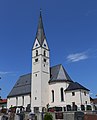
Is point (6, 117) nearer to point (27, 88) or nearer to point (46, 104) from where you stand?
point (46, 104)

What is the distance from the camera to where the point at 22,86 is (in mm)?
61312

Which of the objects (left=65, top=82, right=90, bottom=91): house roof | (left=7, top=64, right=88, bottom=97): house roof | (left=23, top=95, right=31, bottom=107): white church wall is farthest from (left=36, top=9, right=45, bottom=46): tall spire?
(left=23, top=95, right=31, bottom=107): white church wall

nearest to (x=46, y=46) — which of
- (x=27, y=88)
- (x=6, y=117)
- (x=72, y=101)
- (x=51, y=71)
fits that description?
(x=51, y=71)

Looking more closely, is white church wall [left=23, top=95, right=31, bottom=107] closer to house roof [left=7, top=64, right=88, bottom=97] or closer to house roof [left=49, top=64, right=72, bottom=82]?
house roof [left=7, top=64, right=88, bottom=97]

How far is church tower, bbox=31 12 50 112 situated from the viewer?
168ft

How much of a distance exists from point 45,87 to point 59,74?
5.06 metres

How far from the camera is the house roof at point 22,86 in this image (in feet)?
191

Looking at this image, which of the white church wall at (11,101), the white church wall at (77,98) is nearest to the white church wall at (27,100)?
the white church wall at (11,101)

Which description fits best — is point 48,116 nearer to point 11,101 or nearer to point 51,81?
point 51,81

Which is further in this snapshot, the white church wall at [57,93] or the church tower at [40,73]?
the church tower at [40,73]

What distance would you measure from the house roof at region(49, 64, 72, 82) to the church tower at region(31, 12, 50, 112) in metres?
1.69

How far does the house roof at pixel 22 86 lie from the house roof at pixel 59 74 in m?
7.83

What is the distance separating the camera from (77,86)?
4878 centimetres

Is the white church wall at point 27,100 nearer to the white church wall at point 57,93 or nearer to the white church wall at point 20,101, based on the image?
the white church wall at point 20,101
